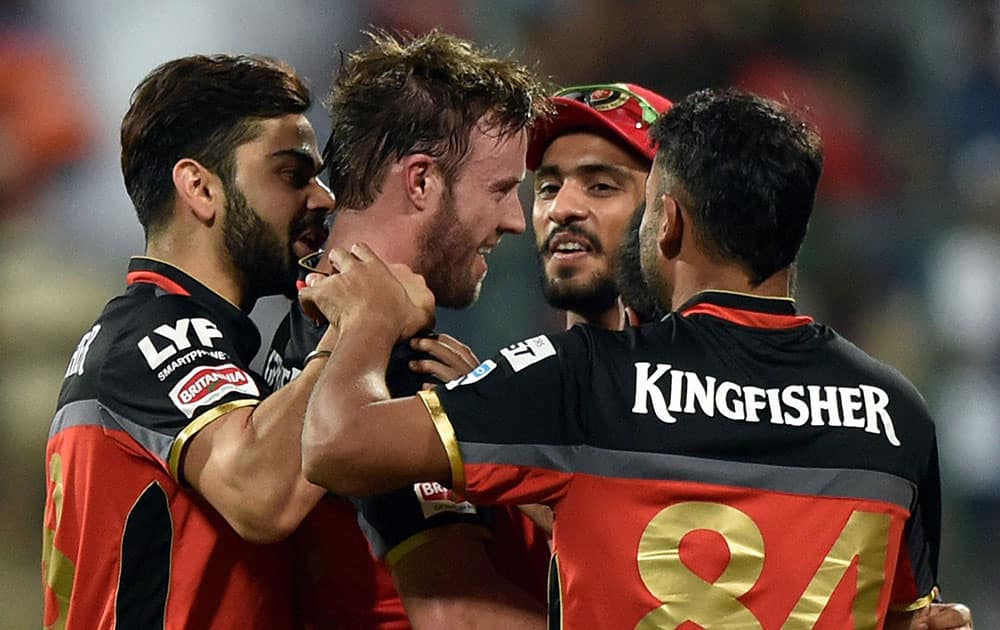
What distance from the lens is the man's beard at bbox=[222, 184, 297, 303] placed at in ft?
11.0

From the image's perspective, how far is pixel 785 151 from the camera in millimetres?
2822

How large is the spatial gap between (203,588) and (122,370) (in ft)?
1.61

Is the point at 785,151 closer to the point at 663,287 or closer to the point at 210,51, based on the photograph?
the point at 663,287

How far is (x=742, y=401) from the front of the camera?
2643 millimetres

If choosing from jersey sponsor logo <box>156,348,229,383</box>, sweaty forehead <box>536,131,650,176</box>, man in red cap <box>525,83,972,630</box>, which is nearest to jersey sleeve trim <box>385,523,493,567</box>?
jersey sponsor logo <box>156,348,229,383</box>

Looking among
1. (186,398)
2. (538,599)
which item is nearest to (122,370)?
(186,398)

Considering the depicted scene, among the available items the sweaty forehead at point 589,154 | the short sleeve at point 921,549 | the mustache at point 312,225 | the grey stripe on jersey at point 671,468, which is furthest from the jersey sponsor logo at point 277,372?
the short sleeve at point 921,549

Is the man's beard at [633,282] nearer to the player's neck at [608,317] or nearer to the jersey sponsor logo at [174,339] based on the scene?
the player's neck at [608,317]

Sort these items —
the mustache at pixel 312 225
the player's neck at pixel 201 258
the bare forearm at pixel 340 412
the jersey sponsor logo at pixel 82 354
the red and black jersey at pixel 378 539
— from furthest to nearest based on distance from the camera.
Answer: the mustache at pixel 312 225, the player's neck at pixel 201 258, the jersey sponsor logo at pixel 82 354, the red and black jersey at pixel 378 539, the bare forearm at pixel 340 412

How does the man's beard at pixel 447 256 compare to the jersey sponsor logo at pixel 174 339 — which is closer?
the jersey sponsor logo at pixel 174 339

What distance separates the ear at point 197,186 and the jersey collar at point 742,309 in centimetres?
116

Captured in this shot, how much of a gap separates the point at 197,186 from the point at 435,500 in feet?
3.27

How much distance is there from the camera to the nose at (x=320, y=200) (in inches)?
135

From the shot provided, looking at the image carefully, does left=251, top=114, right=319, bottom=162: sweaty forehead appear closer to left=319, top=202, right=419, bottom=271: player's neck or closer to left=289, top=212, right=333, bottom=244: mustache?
left=289, top=212, right=333, bottom=244: mustache
